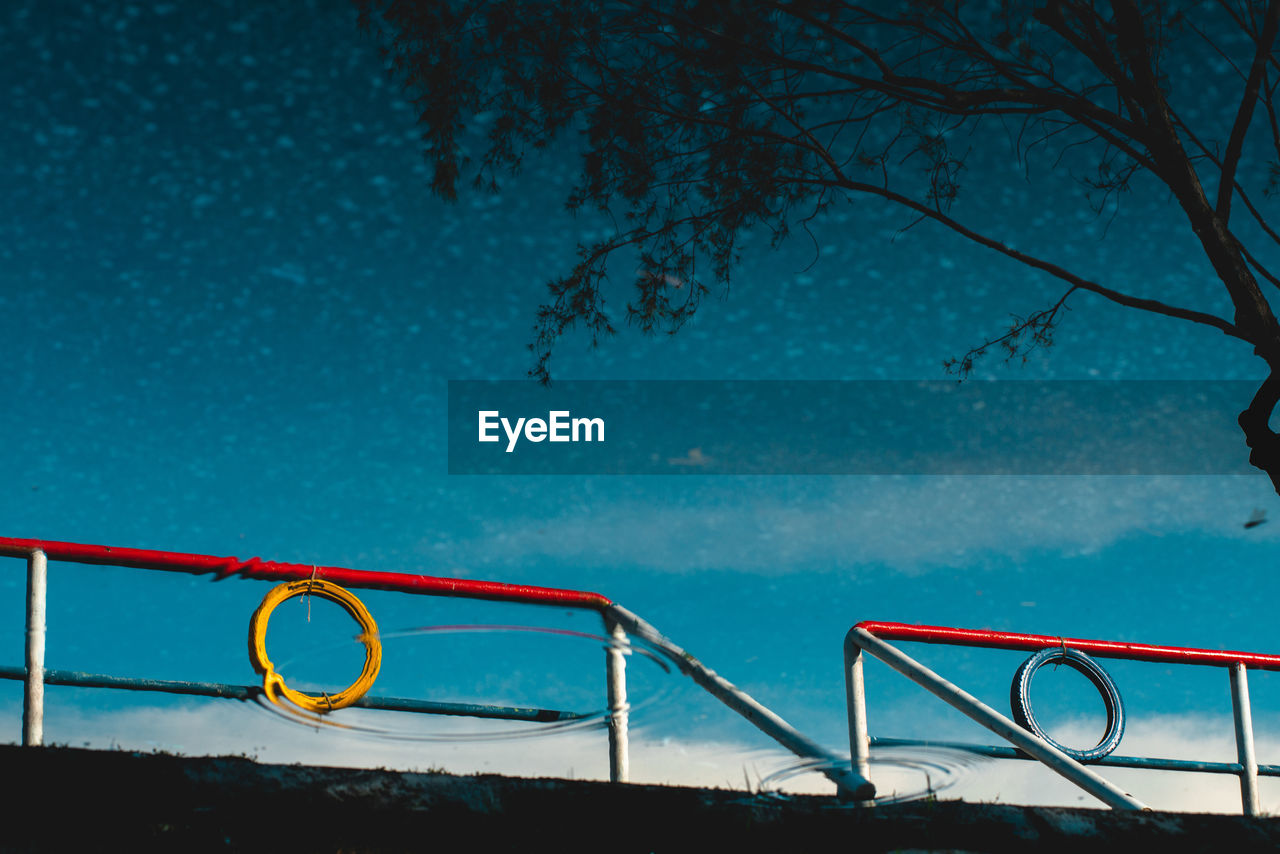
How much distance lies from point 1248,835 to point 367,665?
244 cm

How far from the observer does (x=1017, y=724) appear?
334cm

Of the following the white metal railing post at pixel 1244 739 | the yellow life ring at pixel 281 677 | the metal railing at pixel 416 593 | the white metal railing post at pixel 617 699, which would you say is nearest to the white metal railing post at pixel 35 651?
the metal railing at pixel 416 593

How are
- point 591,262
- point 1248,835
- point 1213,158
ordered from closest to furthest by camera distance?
point 1248,835, point 1213,158, point 591,262

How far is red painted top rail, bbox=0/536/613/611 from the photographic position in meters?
3.19

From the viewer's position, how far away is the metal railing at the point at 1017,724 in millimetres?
3180

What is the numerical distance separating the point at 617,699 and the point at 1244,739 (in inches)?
102

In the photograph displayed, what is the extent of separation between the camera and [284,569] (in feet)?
11.3

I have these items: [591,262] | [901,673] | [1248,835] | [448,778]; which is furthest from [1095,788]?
[591,262]

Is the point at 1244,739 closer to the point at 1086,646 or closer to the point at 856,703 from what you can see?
the point at 1086,646

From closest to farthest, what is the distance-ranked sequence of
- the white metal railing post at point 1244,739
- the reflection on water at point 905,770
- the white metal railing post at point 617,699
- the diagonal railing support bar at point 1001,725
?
the reflection on water at point 905,770
the diagonal railing support bar at point 1001,725
the white metal railing post at point 617,699
the white metal railing post at point 1244,739

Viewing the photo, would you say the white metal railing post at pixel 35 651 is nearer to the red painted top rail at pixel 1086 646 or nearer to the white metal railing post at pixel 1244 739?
the red painted top rail at pixel 1086 646

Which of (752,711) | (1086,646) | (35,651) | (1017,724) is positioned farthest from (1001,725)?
(35,651)

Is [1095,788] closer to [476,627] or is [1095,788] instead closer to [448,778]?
[476,627]

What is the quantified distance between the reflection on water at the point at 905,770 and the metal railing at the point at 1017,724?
0.16ft
